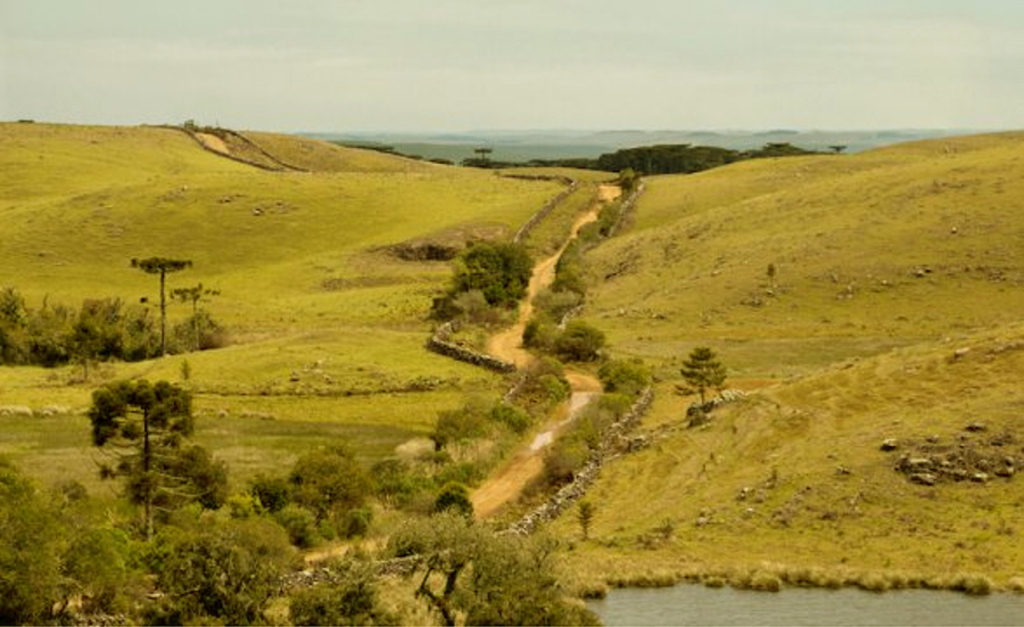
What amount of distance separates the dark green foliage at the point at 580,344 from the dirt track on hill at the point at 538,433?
84.5 inches

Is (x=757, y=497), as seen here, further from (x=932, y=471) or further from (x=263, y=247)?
(x=263, y=247)

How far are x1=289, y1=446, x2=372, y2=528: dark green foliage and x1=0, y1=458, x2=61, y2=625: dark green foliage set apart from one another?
424 inches

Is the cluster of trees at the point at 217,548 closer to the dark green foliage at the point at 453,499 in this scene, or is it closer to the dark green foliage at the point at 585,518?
the dark green foliage at the point at 453,499

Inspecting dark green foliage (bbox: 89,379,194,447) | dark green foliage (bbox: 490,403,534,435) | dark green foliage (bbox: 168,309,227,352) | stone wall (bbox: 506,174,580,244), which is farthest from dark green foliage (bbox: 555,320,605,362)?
stone wall (bbox: 506,174,580,244)

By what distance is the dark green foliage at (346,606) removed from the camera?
2749 centimetres

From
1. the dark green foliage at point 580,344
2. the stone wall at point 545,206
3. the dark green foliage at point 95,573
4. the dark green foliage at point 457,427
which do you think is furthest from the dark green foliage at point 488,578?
the stone wall at point 545,206

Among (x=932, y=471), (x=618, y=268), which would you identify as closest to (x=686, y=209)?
(x=618, y=268)

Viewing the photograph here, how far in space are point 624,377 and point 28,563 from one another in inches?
1401

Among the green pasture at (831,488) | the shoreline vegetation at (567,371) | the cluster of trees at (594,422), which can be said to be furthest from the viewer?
the cluster of trees at (594,422)

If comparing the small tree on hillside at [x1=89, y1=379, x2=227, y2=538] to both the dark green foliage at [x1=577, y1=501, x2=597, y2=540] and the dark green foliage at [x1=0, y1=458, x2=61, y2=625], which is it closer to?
the dark green foliage at [x1=0, y1=458, x2=61, y2=625]

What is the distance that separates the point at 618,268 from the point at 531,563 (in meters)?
72.1

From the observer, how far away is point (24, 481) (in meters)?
34.8

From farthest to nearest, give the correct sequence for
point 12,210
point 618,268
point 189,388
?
point 12,210 → point 618,268 → point 189,388

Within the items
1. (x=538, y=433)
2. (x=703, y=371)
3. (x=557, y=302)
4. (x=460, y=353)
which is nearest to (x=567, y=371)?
(x=460, y=353)
